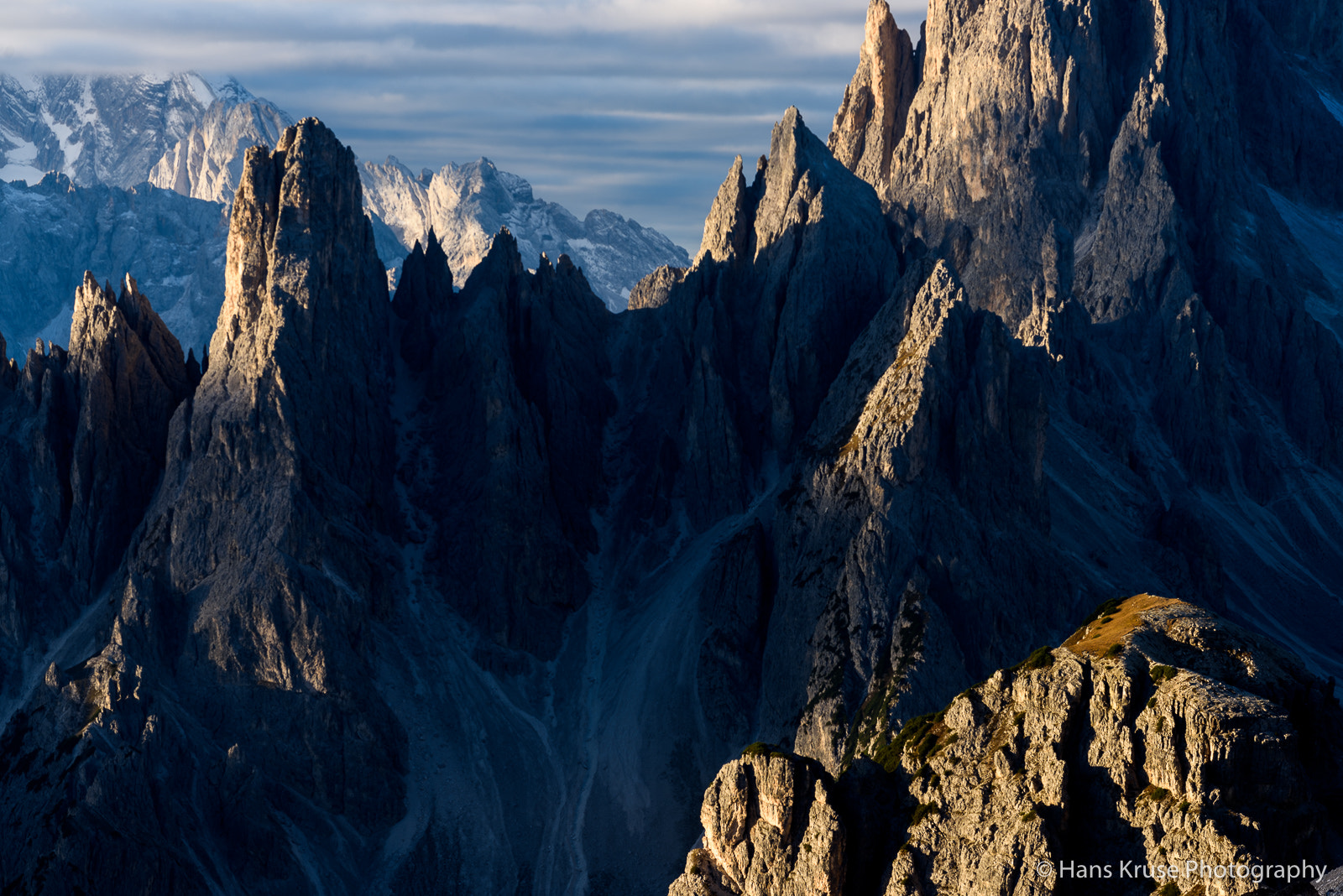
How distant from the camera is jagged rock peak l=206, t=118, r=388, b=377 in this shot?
597 ft

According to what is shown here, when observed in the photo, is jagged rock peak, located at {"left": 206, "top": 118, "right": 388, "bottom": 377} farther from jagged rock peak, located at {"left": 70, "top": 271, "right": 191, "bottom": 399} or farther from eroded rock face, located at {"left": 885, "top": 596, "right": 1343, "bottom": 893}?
eroded rock face, located at {"left": 885, "top": 596, "right": 1343, "bottom": 893}

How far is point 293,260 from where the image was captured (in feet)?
602

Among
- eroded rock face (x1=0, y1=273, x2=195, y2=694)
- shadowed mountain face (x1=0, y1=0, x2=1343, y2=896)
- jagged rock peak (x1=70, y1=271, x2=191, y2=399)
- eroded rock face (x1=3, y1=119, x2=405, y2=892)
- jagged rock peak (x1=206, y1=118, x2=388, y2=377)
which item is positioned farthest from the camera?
jagged rock peak (x1=70, y1=271, x2=191, y2=399)

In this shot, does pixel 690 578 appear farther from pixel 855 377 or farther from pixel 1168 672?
pixel 1168 672

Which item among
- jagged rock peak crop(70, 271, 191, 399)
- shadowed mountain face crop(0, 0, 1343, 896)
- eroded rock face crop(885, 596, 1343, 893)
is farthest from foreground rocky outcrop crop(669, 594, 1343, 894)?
jagged rock peak crop(70, 271, 191, 399)

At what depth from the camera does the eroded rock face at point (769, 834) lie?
262 feet

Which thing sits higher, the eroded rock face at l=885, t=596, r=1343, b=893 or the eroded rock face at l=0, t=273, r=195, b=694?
the eroded rock face at l=0, t=273, r=195, b=694

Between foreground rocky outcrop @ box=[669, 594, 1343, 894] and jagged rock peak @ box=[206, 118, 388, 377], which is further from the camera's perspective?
jagged rock peak @ box=[206, 118, 388, 377]

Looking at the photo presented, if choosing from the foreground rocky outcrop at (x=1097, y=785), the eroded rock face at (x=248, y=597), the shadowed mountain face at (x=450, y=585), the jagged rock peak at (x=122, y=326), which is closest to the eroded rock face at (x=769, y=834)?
the foreground rocky outcrop at (x=1097, y=785)

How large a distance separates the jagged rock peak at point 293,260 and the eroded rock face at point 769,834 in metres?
113

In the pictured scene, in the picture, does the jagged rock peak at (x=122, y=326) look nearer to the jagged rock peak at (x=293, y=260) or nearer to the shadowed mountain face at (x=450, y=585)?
the shadowed mountain face at (x=450, y=585)

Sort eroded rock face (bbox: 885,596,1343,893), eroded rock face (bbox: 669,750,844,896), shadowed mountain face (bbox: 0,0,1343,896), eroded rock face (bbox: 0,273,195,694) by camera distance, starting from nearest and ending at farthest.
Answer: eroded rock face (bbox: 885,596,1343,893), eroded rock face (bbox: 669,750,844,896), shadowed mountain face (bbox: 0,0,1343,896), eroded rock face (bbox: 0,273,195,694)

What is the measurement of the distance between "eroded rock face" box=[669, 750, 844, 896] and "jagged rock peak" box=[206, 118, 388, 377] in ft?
369

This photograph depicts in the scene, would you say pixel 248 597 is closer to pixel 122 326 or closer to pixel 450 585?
pixel 450 585
